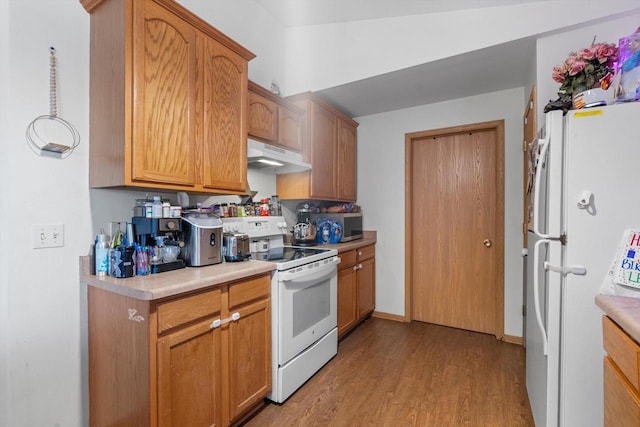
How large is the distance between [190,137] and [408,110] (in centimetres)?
249

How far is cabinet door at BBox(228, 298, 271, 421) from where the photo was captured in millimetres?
1620

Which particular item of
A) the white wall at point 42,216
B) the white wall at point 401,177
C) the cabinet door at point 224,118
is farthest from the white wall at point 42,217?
the white wall at point 401,177

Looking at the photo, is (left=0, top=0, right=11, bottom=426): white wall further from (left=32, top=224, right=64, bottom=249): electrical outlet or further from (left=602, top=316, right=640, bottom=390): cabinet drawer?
(left=602, top=316, right=640, bottom=390): cabinet drawer

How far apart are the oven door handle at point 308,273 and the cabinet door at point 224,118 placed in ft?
2.09

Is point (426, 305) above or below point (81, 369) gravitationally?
below

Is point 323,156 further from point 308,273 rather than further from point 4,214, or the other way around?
point 4,214

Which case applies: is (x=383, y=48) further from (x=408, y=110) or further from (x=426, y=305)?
(x=426, y=305)

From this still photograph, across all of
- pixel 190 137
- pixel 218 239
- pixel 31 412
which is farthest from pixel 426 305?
pixel 31 412

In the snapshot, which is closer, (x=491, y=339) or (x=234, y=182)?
(x=234, y=182)

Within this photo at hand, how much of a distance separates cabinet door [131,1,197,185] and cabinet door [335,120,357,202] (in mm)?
1776

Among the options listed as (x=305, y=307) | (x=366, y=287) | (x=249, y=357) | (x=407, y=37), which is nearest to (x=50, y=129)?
(x=249, y=357)

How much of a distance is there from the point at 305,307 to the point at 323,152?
152 cm

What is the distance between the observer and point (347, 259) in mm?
2855

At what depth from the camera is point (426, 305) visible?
10.9ft
